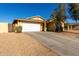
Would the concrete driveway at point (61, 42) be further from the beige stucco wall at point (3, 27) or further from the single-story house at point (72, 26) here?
the beige stucco wall at point (3, 27)

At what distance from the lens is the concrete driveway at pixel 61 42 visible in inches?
385

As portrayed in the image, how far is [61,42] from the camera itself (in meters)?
11.7

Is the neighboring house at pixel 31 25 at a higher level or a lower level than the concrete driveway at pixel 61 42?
higher

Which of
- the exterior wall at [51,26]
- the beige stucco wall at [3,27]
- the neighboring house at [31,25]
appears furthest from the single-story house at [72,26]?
the beige stucco wall at [3,27]

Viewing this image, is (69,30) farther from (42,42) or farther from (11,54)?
(11,54)

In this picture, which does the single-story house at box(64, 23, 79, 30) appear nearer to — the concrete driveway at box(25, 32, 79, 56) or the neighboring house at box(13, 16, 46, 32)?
the concrete driveway at box(25, 32, 79, 56)

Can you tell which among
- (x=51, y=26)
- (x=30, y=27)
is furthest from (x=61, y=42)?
(x=30, y=27)

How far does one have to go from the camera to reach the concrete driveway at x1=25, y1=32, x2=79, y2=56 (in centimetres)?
979

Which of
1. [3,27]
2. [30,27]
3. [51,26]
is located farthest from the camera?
[3,27]

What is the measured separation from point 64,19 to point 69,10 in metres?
0.74

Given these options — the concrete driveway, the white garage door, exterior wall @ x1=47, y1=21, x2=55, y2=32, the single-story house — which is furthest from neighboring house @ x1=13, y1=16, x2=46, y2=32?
the single-story house

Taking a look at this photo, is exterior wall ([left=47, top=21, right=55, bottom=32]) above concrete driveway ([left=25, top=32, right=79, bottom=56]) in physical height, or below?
above

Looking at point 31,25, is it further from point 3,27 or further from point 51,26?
point 3,27

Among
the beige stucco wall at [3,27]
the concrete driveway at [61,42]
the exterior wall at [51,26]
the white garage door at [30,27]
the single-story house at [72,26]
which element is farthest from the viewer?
the white garage door at [30,27]
